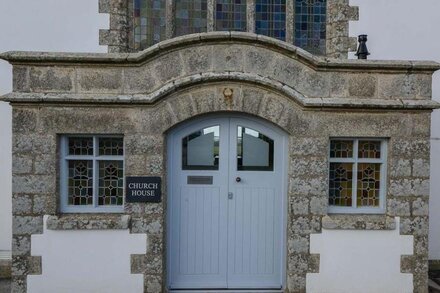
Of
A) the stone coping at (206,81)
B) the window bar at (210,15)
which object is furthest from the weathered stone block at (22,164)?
the window bar at (210,15)

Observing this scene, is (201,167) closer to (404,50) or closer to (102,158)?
(102,158)

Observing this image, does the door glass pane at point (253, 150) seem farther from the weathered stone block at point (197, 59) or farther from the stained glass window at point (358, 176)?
the weathered stone block at point (197, 59)

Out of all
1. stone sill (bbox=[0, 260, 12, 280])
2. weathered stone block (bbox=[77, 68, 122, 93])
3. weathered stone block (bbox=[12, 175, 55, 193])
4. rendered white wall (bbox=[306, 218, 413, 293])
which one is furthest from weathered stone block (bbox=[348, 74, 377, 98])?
stone sill (bbox=[0, 260, 12, 280])

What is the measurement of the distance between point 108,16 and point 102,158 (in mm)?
2288

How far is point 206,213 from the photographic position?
4.86 metres

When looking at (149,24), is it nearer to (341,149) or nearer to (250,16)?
(250,16)

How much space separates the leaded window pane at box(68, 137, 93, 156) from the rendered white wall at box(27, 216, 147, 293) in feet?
3.00

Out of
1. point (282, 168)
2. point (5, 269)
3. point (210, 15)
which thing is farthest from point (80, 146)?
point (210, 15)

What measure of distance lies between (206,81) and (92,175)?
68.6 inches

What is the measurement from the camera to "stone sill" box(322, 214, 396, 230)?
15.2 feet

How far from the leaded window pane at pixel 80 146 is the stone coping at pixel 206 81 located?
18.8 inches

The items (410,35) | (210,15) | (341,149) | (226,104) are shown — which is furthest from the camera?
(210,15)

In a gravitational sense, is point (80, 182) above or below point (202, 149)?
below

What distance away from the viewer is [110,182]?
4.76 meters
